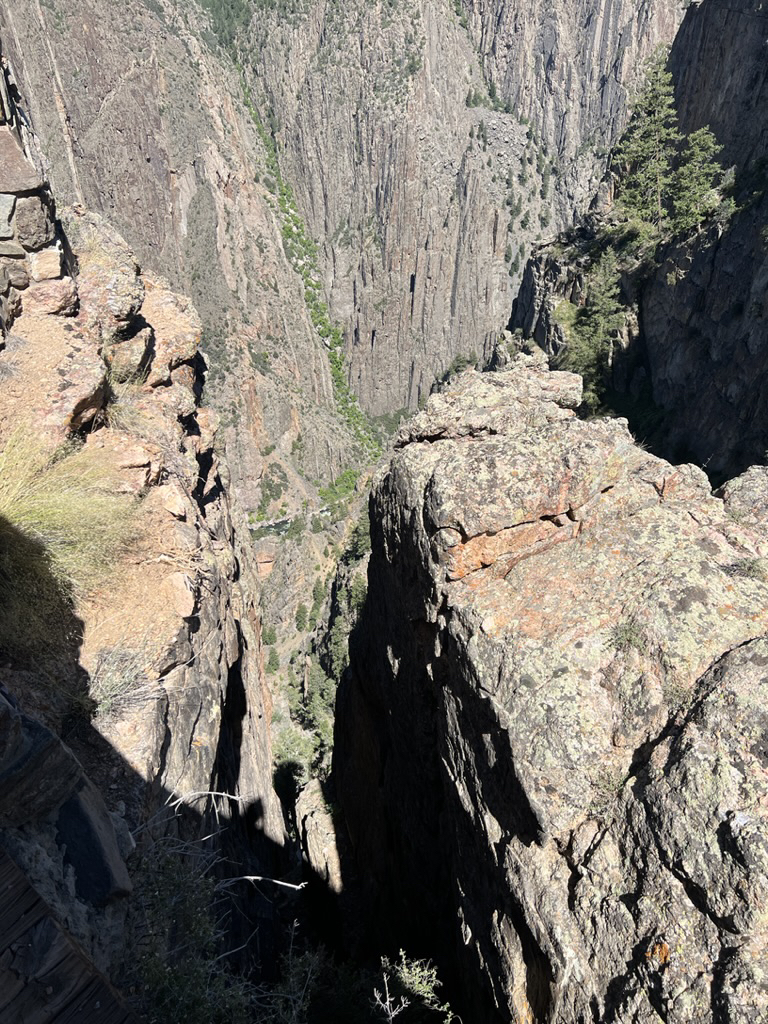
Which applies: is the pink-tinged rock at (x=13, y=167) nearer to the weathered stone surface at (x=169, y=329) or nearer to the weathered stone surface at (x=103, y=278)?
the weathered stone surface at (x=103, y=278)

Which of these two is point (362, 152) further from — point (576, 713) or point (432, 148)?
point (576, 713)

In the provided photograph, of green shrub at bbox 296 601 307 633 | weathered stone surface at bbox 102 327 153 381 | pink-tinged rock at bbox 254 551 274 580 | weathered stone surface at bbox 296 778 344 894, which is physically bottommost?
green shrub at bbox 296 601 307 633

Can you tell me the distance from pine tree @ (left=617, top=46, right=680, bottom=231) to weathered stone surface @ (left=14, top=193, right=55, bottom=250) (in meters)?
28.7

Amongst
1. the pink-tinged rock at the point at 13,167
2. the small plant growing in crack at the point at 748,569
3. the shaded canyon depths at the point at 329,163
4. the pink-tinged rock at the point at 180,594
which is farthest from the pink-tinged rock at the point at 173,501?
the shaded canyon depths at the point at 329,163

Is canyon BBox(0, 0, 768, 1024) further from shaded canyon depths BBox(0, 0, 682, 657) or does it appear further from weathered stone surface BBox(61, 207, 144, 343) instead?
shaded canyon depths BBox(0, 0, 682, 657)

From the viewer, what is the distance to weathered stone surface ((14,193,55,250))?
9.10 metres

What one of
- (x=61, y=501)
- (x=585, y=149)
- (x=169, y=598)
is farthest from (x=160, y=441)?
(x=585, y=149)

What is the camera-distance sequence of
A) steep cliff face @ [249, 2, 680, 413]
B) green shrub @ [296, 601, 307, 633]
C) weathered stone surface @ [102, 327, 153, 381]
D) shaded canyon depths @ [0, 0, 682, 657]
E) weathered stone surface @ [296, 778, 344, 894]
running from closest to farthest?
weathered stone surface @ [102, 327, 153, 381] → weathered stone surface @ [296, 778, 344, 894] → green shrub @ [296, 601, 307, 633] → shaded canyon depths @ [0, 0, 682, 657] → steep cliff face @ [249, 2, 680, 413]

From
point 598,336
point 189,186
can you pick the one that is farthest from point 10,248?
point 189,186

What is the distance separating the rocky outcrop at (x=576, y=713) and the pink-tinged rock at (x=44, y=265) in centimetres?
598

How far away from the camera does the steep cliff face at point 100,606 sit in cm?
457

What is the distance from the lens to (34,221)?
9.29 m

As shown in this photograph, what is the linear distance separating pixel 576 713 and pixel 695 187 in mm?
28253

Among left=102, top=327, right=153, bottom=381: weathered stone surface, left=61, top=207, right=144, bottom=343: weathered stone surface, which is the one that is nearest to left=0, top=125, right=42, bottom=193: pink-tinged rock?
left=61, top=207, right=144, bottom=343: weathered stone surface
